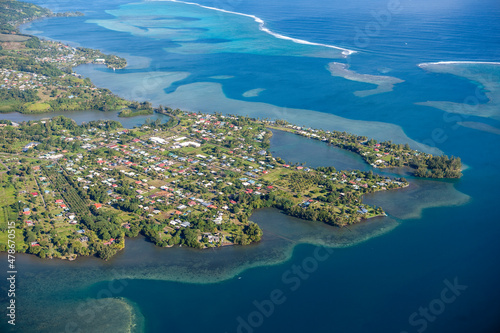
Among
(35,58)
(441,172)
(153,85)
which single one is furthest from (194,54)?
(441,172)

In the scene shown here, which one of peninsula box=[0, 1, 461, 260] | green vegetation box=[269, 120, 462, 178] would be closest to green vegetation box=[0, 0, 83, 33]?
peninsula box=[0, 1, 461, 260]

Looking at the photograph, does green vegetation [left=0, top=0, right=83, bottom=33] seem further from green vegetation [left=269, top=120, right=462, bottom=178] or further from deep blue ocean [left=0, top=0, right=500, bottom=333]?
green vegetation [left=269, top=120, right=462, bottom=178]

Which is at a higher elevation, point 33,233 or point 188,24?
point 188,24

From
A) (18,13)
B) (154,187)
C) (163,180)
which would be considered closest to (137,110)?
(163,180)

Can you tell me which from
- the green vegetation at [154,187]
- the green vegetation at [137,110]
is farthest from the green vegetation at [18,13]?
the green vegetation at [154,187]

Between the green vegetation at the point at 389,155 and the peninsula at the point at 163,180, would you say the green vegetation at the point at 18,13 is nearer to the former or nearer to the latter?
the peninsula at the point at 163,180

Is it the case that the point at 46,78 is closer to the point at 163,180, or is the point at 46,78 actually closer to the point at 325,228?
the point at 163,180

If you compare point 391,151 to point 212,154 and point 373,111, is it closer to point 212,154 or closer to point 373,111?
point 373,111

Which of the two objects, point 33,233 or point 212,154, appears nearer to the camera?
point 33,233
